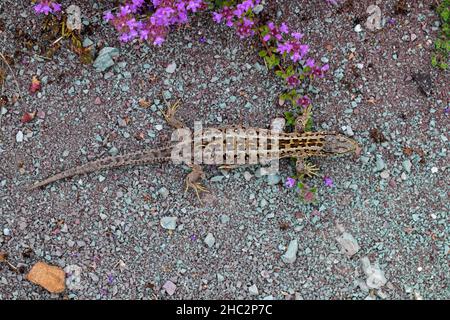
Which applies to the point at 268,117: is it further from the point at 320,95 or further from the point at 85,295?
the point at 85,295

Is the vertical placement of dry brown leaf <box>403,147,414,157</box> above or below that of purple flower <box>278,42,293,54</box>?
below

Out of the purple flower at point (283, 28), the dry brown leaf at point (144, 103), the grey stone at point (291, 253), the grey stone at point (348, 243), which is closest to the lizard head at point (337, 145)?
the grey stone at point (348, 243)

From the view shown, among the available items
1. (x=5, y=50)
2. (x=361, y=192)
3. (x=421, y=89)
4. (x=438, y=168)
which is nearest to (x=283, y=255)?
(x=361, y=192)

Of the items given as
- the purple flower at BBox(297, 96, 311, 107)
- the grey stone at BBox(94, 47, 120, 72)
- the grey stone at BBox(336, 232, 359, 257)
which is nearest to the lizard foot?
the purple flower at BBox(297, 96, 311, 107)

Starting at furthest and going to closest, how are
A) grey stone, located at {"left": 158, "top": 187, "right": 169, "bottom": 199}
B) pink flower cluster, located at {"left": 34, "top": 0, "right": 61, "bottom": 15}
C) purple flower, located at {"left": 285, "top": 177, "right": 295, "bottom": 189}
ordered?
grey stone, located at {"left": 158, "top": 187, "right": 169, "bottom": 199} → purple flower, located at {"left": 285, "top": 177, "right": 295, "bottom": 189} → pink flower cluster, located at {"left": 34, "top": 0, "right": 61, "bottom": 15}

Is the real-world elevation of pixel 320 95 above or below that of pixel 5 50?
below

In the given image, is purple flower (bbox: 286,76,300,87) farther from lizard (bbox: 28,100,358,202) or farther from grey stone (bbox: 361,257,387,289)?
grey stone (bbox: 361,257,387,289)

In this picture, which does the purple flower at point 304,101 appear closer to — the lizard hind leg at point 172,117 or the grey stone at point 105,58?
the lizard hind leg at point 172,117
